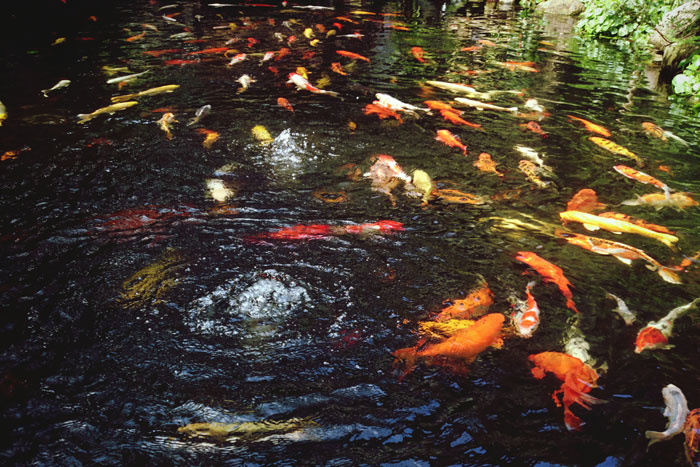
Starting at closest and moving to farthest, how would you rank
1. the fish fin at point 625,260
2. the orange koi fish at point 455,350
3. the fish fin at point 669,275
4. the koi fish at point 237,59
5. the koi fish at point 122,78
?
the orange koi fish at point 455,350, the fish fin at point 669,275, the fish fin at point 625,260, the koi fish at point 122,78, the koi fish at point 237,59

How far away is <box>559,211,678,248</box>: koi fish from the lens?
4.23 meters

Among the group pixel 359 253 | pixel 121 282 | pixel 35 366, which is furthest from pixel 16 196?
pixel 359 253

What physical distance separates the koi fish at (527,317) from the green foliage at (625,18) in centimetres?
1287

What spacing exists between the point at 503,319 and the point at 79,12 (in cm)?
1644

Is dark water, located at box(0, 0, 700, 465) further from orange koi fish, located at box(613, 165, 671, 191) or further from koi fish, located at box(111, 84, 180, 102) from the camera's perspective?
koi fish, located at box(111, 84, 180, 102)

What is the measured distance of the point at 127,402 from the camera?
2.51 metres

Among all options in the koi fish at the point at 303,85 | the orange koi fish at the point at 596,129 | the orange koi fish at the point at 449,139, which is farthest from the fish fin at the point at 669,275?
the koi fish at the point at 303,85

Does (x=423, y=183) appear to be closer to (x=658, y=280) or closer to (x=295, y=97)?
(x=658, y=280)

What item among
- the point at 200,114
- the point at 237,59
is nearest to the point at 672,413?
the point at 200,114

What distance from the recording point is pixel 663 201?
4832 mm

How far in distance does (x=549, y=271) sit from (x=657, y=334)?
2.81 ft

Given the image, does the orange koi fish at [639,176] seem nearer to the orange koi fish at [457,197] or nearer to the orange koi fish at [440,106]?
the orange koi fish at [457,197]

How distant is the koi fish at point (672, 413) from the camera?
7.91 ft

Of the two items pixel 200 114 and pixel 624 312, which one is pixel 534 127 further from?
pixel 200 114
